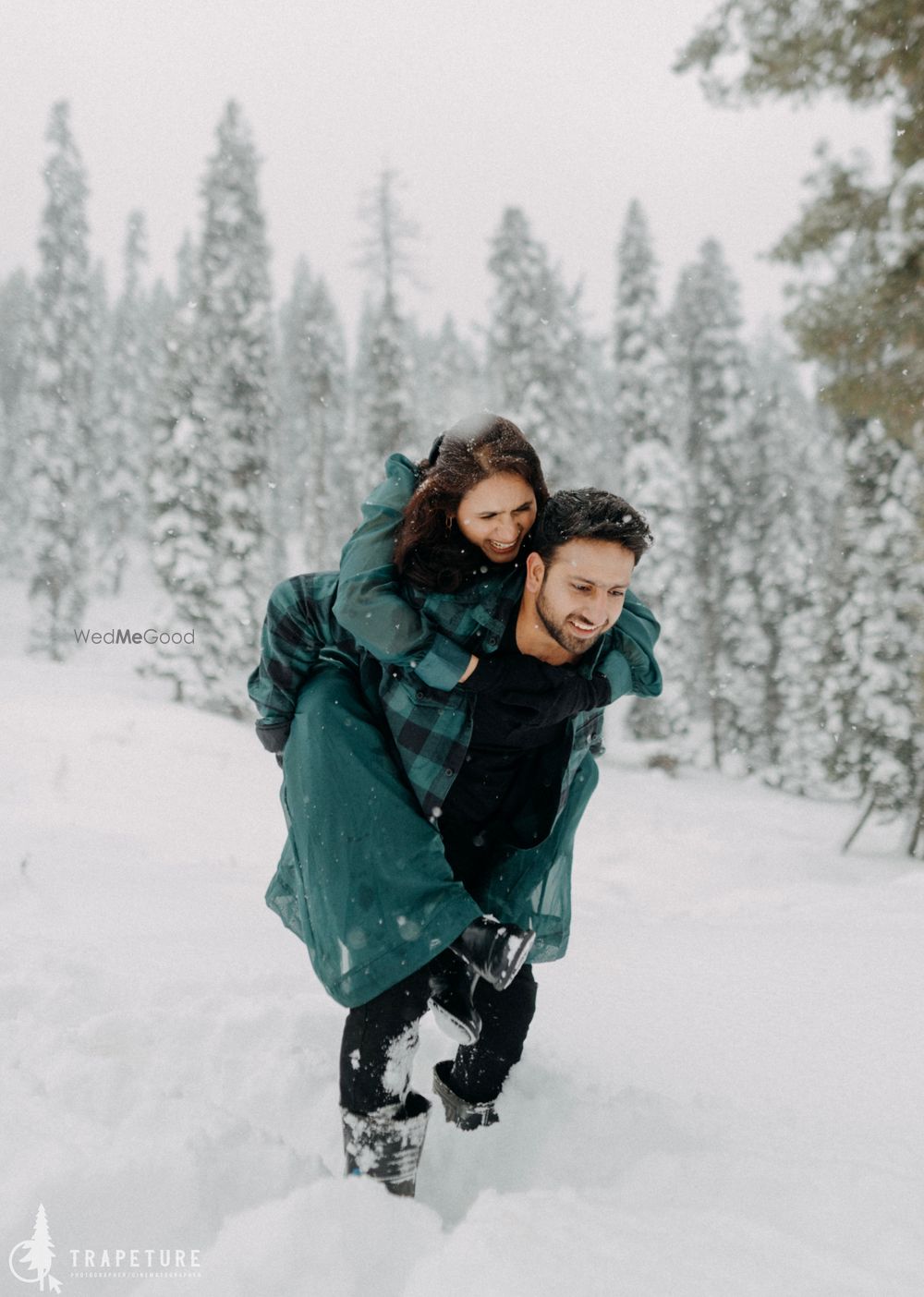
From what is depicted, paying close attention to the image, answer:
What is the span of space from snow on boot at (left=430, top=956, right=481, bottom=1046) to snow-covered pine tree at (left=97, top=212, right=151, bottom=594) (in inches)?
1803

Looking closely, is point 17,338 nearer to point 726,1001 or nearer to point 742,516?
point 742,516

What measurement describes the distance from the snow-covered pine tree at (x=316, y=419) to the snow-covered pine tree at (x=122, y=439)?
9347mm

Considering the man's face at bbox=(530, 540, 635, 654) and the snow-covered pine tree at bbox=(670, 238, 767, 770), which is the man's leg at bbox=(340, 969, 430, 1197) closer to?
the man's face at bbox=(530, 540, 635, 654)

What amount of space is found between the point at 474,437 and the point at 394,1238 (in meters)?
2.10

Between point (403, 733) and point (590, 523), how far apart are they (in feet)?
2.78

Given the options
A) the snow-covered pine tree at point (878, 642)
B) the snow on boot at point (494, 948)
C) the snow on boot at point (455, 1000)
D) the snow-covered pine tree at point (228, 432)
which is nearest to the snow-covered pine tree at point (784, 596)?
the snow-covered pine tree at point (878, 642)

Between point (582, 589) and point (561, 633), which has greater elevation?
point (582, 589)

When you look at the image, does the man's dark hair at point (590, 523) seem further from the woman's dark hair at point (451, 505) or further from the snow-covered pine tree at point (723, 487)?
the snow-covered pine tree at point (723, 487)

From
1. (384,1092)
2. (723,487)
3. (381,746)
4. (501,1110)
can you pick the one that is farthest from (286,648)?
(723,487)

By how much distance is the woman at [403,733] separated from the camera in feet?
7.89

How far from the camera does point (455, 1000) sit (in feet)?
8.43

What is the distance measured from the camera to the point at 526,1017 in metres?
2.91

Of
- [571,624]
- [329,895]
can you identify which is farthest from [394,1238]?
[571,624]

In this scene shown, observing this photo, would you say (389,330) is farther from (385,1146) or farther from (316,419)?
(385,1146)
